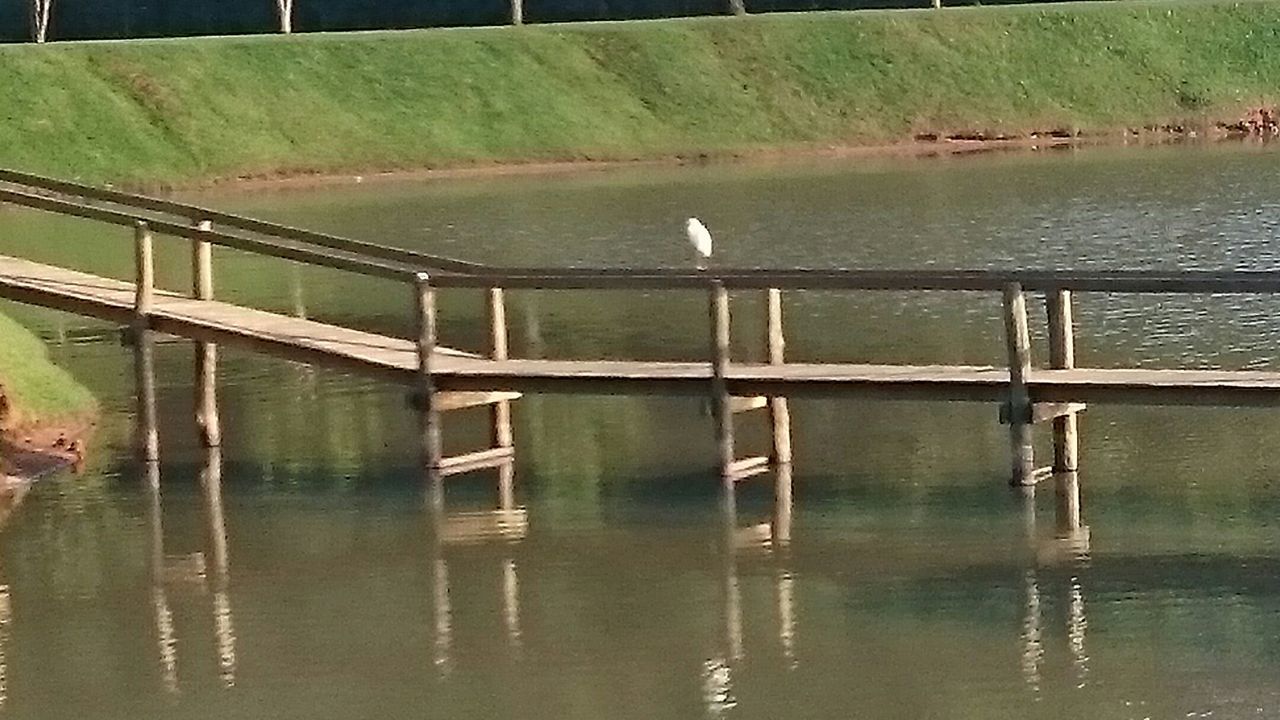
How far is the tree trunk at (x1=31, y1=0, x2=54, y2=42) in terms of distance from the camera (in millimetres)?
63281

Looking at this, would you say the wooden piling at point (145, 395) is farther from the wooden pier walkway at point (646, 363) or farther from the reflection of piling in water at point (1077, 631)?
the reflection of piling in water at point (1077, 631)

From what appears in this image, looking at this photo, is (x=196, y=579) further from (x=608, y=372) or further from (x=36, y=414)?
(x=36, y=414)

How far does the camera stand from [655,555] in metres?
19.0

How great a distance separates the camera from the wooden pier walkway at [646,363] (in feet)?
66.6

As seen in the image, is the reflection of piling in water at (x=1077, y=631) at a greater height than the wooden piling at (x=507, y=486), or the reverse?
the wooden piling at (x=507, y=486)

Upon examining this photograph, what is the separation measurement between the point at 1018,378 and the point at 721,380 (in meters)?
2.21

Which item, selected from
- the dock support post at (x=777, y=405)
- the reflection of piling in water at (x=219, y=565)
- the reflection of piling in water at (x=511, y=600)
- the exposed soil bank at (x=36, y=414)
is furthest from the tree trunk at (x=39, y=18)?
the reflection of piling in water at (x=511, y=600)

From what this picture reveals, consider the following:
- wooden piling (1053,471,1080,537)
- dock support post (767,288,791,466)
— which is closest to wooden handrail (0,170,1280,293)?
dock support post (767,288,791,466)

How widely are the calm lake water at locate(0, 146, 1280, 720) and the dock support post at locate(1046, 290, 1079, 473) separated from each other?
13.3 inches

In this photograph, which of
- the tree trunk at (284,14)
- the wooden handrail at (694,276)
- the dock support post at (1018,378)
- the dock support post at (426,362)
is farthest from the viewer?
the tree trunk at (284,14)

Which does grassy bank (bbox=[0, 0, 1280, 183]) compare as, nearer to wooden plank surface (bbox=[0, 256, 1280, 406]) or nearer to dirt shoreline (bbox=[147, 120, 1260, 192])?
dirt shoreline (bbox=[147, 120, 1260, 192])

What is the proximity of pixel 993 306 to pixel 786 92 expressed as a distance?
102ft

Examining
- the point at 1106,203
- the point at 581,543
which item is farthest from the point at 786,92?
the point at 581,543

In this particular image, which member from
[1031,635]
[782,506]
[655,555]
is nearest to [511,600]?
[655,555]
